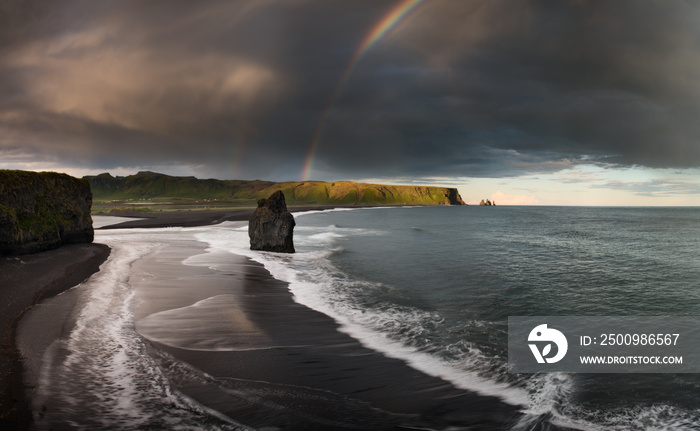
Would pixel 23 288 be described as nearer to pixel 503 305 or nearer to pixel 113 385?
pixel 113 385

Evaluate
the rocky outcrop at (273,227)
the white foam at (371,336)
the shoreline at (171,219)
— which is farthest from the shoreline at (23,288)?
the shoreline at (171,219)

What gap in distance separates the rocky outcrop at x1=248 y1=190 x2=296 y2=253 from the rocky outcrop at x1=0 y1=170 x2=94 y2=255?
13.8 m

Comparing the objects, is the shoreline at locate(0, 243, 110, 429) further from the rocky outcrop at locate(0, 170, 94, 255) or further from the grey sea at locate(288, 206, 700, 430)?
the grey sea at locate(288, 206, 700, 430)

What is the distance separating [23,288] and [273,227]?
682 inches

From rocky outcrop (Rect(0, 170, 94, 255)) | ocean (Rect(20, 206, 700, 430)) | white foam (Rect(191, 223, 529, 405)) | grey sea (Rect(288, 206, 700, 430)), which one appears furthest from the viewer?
rocky outcrop (Rect(0, 170, 94, 255))

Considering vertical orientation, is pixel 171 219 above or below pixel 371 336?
above

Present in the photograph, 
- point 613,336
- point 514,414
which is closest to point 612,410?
point 514,414

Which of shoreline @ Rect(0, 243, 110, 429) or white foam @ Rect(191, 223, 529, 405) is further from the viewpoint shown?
white foam @ Rect(191, 223, 529, 405)

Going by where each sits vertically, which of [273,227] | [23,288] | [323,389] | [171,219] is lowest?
[323,389]

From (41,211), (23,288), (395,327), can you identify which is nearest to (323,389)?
(395,327)

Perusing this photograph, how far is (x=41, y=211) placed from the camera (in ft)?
84.7

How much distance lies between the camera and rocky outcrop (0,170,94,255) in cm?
2202

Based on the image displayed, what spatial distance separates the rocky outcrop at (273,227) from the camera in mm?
29969

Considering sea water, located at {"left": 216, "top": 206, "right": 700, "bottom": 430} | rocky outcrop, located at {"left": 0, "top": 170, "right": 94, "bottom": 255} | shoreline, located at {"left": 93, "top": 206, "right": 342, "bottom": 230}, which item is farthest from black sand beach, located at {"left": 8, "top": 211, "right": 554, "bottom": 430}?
shoreline, located at {"left": 93, "top": 206, "right": 342, "bottom": 230}
